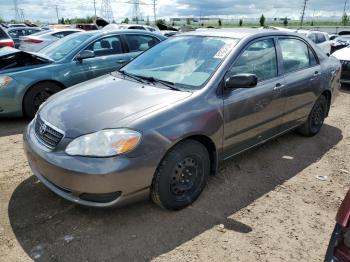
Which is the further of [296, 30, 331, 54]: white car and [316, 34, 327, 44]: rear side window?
[316, 34, 327, 44]: rear side window

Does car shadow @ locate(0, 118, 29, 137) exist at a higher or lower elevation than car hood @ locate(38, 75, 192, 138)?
lower

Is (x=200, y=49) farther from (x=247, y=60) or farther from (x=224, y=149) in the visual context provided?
(x=224, y=149)

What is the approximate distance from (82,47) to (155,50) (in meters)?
2.43

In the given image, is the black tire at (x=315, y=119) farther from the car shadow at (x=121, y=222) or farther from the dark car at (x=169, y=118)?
the car shadow at (x=121, y=222)

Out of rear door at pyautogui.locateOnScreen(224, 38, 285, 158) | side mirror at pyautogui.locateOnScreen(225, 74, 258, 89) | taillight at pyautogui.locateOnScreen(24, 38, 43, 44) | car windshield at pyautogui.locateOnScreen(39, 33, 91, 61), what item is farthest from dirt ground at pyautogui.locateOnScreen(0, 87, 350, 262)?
taillight at pyautogui.locateOnScreen(24, 38, 43, 44)

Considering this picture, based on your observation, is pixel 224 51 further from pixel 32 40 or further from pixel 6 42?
pixel 32 40

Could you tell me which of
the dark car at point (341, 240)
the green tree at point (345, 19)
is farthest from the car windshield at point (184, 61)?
the green tree at point (345, 19)

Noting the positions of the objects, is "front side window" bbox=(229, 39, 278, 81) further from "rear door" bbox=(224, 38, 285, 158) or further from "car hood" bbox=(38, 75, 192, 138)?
"car hood" bbox=(38, 75, 192, 138)

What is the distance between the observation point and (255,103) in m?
3.61

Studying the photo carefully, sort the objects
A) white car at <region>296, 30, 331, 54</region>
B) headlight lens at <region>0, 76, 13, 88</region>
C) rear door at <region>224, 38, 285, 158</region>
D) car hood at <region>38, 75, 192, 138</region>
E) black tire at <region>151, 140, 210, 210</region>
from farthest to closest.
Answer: white car at <region>296, 30, 331, 54</region>, headlight lens at <region>0, 76, 13, 88</region>, rear door at <region>224, 38, 285, 158</region>, black tire at <region>151, 140, 210, 210</region>, car hood at <region>38, 75, 192, 138</region>

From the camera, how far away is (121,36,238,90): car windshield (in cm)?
331

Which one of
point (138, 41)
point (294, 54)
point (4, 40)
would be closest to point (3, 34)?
point (4, 40)

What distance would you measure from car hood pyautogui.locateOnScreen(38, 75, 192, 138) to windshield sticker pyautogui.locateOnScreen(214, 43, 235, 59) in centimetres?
62

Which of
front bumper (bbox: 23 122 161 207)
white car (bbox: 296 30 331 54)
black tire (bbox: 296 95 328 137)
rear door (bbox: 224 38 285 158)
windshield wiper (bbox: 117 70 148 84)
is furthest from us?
white car (bbox: 296 30 331 54)
